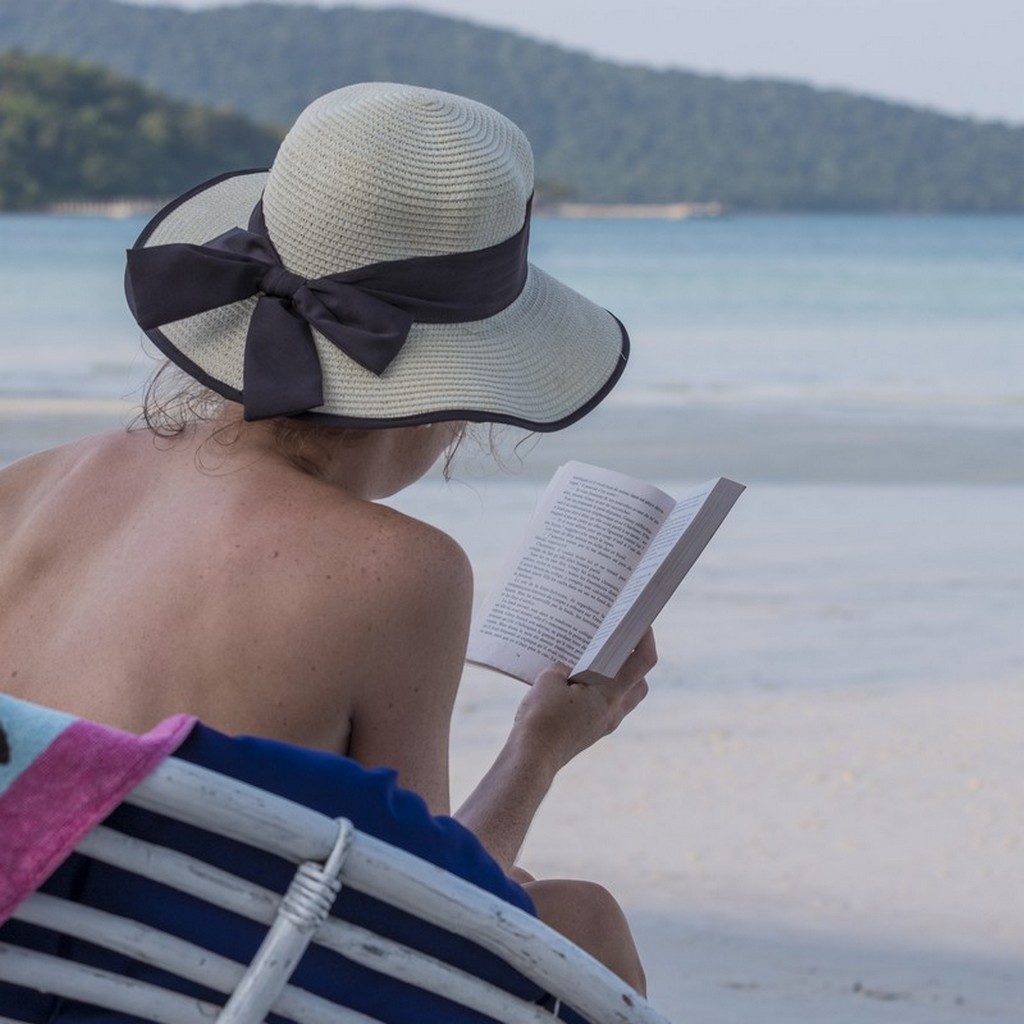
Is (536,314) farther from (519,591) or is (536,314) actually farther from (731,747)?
(731,747)

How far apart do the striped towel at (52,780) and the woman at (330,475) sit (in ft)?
1.09

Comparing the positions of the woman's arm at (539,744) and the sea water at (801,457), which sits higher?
the woman's arm at (539,744)

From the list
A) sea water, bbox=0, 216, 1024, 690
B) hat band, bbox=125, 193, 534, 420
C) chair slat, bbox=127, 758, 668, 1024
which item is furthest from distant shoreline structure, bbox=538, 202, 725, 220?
chair slat, bbox=127, 758, 668, 1024

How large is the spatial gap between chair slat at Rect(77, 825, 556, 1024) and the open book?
1.75ft

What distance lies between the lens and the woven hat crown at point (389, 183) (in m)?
1.56

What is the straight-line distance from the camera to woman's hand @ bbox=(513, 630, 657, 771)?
1662mm

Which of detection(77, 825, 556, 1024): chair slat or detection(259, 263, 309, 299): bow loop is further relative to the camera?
detection(259, 263, 309, 299): bow loop

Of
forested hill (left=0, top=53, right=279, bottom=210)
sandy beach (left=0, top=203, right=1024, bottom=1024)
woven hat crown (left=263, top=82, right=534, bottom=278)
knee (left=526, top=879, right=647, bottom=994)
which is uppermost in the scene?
woven hat crown (left=263, top=82, right=534, bottom=278)

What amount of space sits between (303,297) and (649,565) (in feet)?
1.37

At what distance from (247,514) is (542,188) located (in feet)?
228

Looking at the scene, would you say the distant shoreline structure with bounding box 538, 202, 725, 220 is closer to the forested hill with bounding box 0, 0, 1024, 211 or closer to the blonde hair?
the forested hill with bounding box 0, 0, 1024, 211

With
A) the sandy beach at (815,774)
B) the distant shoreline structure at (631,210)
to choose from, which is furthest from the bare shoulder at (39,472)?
the distant shoreline structure at (631,210)

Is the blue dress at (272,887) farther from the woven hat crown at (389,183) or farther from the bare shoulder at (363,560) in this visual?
the woven hat crown at (389,183)

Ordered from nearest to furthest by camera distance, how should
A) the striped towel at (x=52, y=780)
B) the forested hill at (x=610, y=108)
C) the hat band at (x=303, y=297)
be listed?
the striped towel at (x=52, y=780), the hat band at (x=303, y=297), the forested hill at (x=610, y=108)
